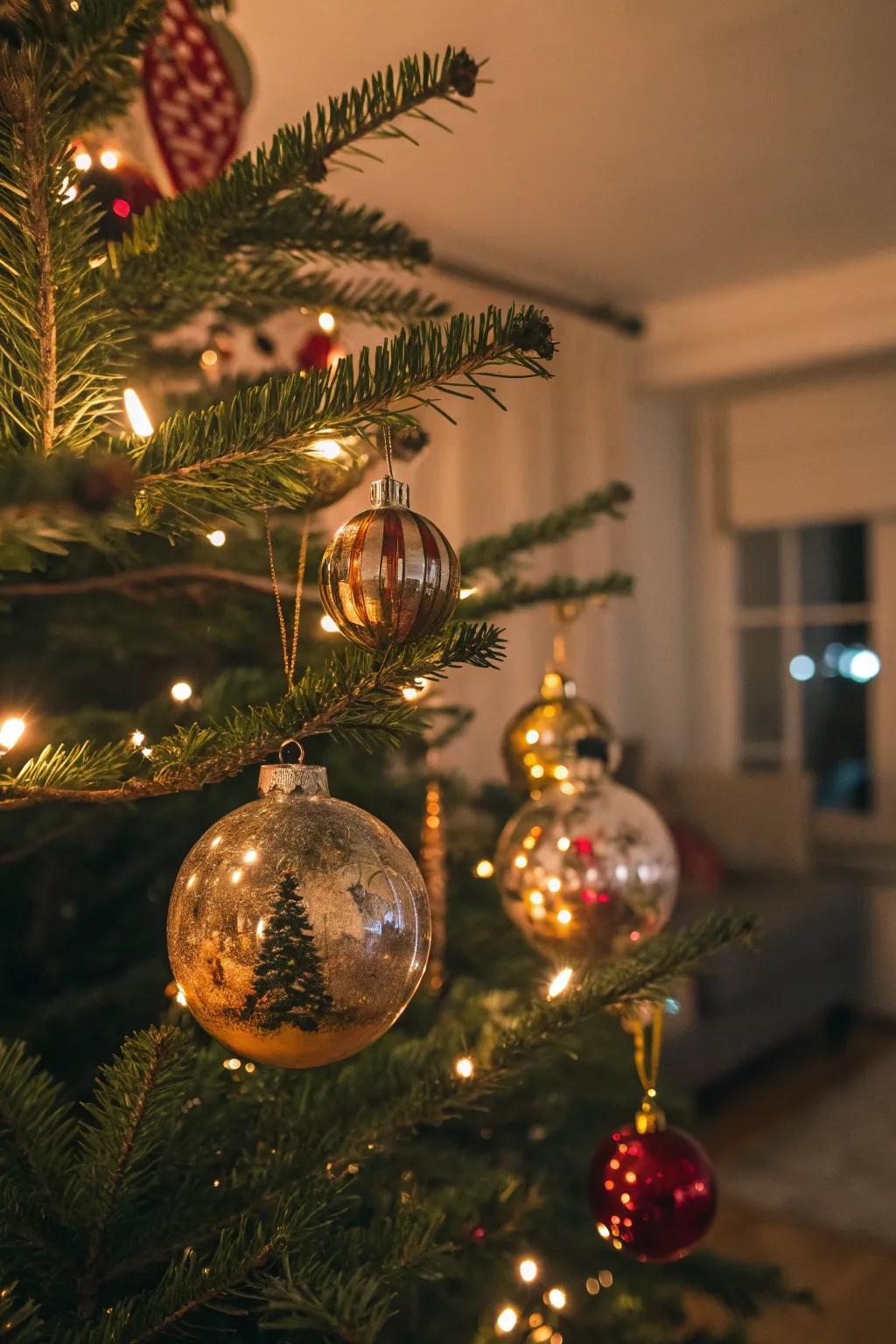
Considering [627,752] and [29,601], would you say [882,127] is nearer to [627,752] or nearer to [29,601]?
[627,752]

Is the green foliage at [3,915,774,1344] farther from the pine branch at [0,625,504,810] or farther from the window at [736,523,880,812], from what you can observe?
the window at [736,523,880,812]

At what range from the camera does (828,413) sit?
4098 millimetres

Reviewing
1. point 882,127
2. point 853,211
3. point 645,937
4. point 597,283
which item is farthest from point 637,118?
point 645,937

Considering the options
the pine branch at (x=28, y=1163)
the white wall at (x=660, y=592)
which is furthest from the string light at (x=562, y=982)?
the white wall at (x=660, y=592)

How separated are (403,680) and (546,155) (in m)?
2.49

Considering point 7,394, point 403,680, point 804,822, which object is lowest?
point 804,822

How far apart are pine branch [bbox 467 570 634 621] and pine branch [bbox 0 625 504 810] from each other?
304mm

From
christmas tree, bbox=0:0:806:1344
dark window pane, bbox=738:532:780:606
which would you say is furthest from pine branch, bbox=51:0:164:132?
dark window pane, bbox=738:532:780:606

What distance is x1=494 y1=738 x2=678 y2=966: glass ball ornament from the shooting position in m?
0.85

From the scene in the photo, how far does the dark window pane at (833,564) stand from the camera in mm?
4227

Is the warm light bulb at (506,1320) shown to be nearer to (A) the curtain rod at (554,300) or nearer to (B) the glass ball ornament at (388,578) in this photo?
(B) the glass ball ornament at (388,578)

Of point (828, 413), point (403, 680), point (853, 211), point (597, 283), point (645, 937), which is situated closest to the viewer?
point (403, 680)

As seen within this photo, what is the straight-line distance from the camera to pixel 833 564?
14.1ft

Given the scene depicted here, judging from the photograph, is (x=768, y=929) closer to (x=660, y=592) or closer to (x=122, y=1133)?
(x=660, y=592)
